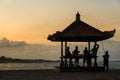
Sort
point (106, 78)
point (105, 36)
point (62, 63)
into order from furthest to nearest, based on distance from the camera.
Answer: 1. point (62, 63)
2. point (105, 36)
3. point (106, 78)

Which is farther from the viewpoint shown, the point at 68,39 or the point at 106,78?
the point at 68,39

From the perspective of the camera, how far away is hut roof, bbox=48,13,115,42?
3431 cm

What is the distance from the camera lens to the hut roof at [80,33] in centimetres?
3431

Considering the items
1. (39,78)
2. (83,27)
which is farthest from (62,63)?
(39,78)

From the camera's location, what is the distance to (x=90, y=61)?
35.5 m

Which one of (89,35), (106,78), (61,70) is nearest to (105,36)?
(89,35)

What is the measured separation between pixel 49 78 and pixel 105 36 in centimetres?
881

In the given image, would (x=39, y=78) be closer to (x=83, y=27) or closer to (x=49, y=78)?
(x=49, y=78)

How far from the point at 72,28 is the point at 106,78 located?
897 cm

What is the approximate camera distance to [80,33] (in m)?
34.5

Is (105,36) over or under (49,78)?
over

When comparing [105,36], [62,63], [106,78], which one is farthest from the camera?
[62,63]

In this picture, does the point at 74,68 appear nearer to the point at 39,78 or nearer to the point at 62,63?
the point at 62,63

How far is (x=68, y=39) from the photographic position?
3547 centimetres
